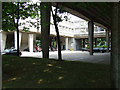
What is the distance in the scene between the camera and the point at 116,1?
448 centimetres

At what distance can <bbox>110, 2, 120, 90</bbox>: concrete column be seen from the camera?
421cm

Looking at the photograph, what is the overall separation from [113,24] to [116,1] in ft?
2.89

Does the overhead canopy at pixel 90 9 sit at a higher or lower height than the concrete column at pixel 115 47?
higher

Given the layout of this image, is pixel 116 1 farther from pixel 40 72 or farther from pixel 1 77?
pixel 1 77

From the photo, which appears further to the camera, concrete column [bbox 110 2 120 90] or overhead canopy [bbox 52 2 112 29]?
overhead canopy [bbox 52 2 112 29]

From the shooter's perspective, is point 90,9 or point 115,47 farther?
point 90,9

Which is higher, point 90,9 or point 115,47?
point 90,9

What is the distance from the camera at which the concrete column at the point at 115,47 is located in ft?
13.8

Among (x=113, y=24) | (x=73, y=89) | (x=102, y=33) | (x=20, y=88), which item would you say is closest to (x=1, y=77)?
(x=20, y=88)

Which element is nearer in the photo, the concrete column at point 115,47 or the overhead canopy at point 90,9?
the concrete column at point 115,47

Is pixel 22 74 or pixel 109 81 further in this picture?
pixel 22 74

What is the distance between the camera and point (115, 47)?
14.0 feet

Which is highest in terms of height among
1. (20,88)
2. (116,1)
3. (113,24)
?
(116,1)

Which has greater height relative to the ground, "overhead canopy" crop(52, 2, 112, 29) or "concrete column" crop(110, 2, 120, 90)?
"overhead canopy" crop(52, 2, 112, 29)
